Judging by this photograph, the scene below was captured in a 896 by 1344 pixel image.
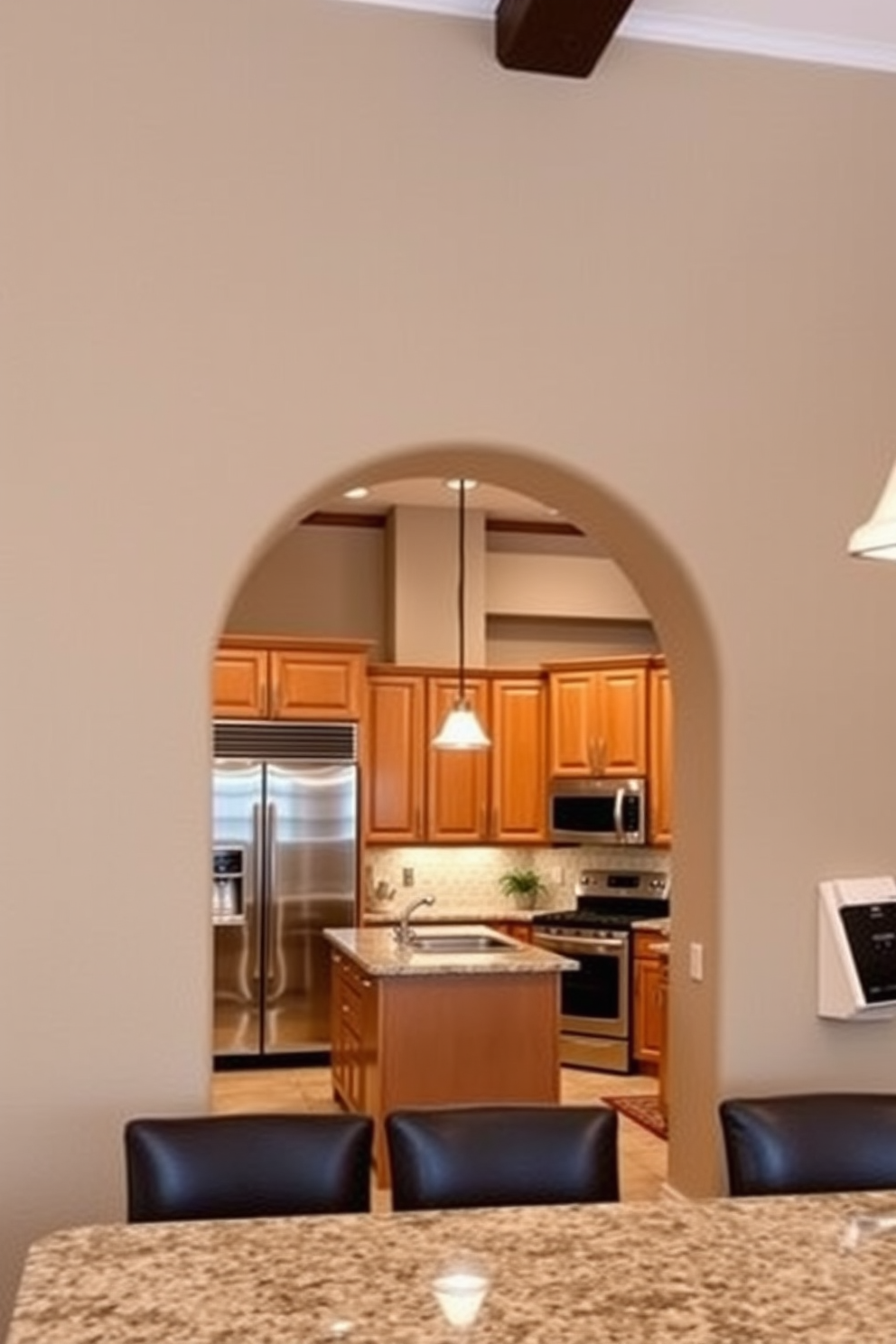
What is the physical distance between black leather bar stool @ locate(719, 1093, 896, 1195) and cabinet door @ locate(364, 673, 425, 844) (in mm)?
5741

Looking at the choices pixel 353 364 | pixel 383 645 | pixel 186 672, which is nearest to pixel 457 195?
pixel 353 364

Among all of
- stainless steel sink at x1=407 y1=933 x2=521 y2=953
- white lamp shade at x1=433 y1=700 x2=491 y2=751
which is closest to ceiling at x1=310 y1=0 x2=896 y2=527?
stainless steel sink at x1=407 y1=933 x2=521 y2=953

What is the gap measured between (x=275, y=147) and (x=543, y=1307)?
292 cm

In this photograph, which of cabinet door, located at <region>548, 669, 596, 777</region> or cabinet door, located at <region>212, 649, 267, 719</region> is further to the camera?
cabinet door, located at <region>548, 669, 596, 777</region>

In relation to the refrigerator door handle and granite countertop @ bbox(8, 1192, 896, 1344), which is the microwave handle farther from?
granite countertop @ bbox(8, 1192, 896, 1344)

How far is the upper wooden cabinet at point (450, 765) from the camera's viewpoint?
8.38m

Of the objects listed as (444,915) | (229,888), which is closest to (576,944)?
(444,915)

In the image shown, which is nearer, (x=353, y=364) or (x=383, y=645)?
(x=353, y=364)

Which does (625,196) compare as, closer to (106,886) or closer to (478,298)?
(478,298)

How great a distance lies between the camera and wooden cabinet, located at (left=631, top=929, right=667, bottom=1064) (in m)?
7.55

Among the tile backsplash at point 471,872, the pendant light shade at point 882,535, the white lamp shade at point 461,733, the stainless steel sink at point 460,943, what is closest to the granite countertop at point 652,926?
the tile backsplash at point 471,872

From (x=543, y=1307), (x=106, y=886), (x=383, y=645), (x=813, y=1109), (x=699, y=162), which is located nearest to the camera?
(x=543, y=1307)

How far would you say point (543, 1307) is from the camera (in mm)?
1834

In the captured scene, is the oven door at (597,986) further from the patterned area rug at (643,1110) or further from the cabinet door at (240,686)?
the cabinet door at (240,686)
